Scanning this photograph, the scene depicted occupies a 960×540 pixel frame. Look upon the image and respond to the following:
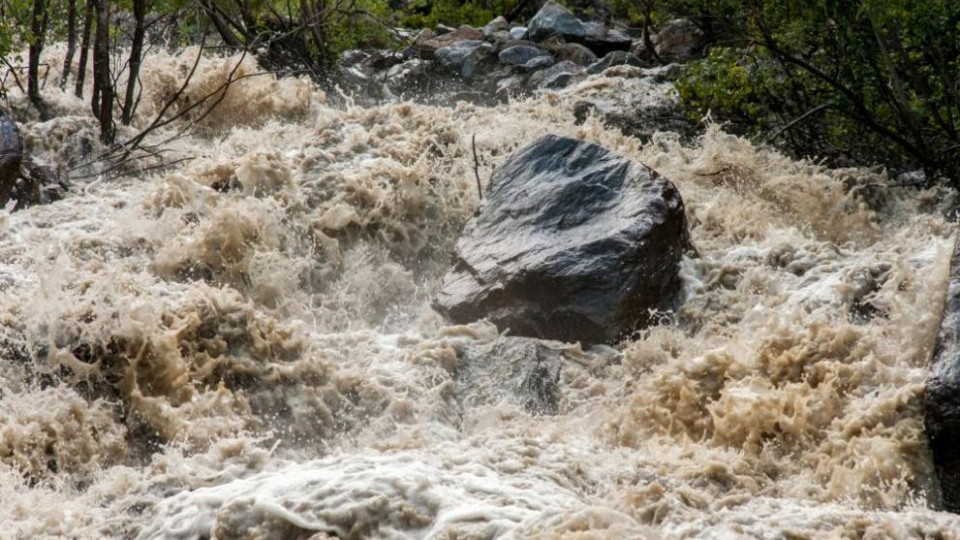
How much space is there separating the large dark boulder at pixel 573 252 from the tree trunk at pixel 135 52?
3735mm

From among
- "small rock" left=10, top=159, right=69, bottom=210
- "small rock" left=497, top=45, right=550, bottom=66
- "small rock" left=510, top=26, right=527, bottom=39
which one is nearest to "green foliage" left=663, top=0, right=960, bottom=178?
"small rock" left=497, top=45, right=550, bottom=66

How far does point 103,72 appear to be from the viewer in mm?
9188

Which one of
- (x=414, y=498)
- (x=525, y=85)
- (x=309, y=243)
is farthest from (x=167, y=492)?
(x=525, y=85)

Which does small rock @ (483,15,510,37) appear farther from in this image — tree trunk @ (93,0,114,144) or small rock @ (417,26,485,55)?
tree trunk @ (93,0,114,144)

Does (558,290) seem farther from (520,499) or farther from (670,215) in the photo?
(520,499)

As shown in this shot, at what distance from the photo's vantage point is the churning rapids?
4.44 metres

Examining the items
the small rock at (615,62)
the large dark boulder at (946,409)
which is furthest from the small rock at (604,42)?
the large dark boulder at (946,409)

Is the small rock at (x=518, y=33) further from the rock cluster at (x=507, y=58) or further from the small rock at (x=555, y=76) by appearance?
the small rock at (x=555, y=76)

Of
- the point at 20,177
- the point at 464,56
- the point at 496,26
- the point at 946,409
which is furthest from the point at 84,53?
the point at 946,409

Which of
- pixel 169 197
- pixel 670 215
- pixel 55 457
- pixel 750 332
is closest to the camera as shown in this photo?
pixel 55 457

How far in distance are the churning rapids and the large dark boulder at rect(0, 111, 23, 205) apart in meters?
0.29

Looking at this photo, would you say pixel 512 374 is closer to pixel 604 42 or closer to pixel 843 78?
pixel 843 78

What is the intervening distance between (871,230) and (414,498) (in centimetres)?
520

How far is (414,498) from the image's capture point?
4.32 metres
